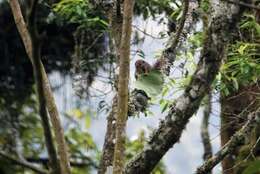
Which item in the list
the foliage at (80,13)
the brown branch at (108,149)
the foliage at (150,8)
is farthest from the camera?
the foliage at (150,8)

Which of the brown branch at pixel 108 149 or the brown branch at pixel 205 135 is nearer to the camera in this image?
the brown branch at pixel 108 149

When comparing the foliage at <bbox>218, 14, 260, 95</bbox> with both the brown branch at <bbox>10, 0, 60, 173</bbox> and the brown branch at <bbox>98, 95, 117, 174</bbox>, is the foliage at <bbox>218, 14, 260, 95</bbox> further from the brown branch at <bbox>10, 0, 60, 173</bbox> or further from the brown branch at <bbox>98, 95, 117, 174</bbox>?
the brown branch at <bbox>10, 0, 60, 173</bbox>

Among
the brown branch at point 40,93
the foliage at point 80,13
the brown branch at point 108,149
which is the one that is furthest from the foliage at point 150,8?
the brown branch at point 40,93

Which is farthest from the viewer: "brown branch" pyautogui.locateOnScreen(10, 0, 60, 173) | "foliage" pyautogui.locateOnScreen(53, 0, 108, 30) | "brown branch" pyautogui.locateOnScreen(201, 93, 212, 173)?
"brown branch" pyautogui.locateOnScreen(201, 93, 212, 173)

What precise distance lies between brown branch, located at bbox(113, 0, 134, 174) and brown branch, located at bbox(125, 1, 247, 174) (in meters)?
0.08

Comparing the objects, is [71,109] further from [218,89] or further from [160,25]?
[218,89]

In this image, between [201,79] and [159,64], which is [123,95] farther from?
[159,64]

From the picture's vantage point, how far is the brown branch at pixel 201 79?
4.00 feet

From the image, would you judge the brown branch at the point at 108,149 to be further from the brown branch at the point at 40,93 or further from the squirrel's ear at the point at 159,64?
the brown branch at the point at 40,93

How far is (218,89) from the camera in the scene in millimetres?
2115

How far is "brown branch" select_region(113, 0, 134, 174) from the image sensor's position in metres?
1.23

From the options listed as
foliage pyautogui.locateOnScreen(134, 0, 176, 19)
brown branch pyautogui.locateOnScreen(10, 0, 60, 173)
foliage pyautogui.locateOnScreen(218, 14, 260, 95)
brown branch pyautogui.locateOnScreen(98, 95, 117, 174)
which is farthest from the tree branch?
brown branch pyautogui.locateOnScreen(10, 0, 60, 173)

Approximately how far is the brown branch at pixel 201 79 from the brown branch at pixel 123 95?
8 centimetres

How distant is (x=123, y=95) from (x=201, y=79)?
0.14 m
